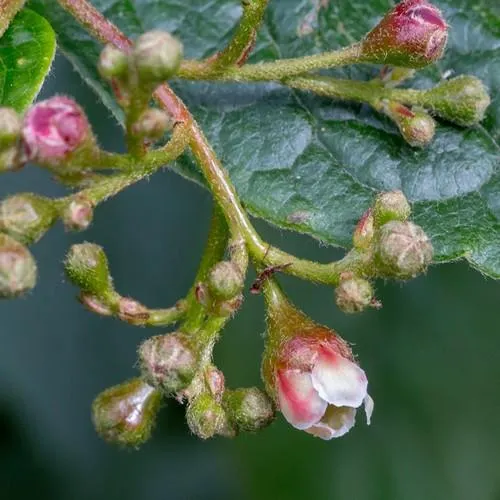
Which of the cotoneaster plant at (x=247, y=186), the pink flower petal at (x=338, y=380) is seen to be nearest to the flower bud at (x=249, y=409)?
the cotoneaster plant at (x=247, y=186)

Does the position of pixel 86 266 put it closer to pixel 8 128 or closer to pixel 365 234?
pixel 8 128

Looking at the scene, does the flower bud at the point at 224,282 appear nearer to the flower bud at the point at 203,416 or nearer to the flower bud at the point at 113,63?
the flower bud at the point at 203,416

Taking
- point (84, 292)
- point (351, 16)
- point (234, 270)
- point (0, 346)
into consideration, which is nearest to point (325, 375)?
point (234, 270)

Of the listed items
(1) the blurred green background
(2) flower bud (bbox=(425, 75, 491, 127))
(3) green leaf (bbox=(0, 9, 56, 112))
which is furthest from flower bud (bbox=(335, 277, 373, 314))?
(1) the blurred green background

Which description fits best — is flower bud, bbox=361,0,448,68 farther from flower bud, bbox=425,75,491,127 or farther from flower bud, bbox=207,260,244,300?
flower bud, bbox=207,260,244,300

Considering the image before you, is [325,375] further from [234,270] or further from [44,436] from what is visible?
[44,436]

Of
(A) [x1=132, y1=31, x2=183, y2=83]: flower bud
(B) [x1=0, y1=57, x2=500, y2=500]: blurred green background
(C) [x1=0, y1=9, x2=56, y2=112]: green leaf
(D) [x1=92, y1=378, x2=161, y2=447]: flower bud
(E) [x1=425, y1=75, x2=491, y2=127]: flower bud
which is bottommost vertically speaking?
(B) [x1=0, y1=57, x2=500, y2=500]: blurred green background

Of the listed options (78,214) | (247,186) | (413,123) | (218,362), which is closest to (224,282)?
(78,214)
